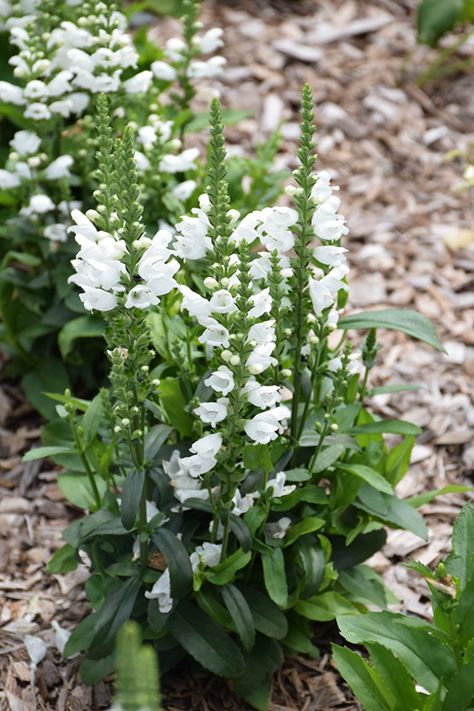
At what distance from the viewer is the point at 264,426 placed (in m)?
2.57

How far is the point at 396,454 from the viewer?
3426 millimetres

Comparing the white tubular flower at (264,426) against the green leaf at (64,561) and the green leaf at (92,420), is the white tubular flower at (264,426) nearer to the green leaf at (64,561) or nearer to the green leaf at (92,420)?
the green leaf at (92,420)

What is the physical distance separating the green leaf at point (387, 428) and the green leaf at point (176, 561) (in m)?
0.73

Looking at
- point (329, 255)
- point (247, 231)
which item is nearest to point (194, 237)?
point (247, 231)

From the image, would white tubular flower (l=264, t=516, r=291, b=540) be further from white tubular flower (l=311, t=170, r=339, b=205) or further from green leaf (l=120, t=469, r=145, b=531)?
white tubular flower (l=311, t=170, r=339, b=205)

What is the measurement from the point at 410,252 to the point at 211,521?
2609 mm

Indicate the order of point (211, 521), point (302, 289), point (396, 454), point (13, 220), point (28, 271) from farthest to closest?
1. point (28, 271)
2. point (13, 220)
3. point (396, 454)
4. point (211, 521)
5. point (302, 289)

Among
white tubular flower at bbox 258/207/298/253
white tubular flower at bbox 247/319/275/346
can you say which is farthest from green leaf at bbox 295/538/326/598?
white tubular flower at bbox 258/207/298/253

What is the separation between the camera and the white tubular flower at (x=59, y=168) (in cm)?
394

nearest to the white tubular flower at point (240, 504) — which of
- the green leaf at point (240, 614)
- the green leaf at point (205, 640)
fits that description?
the green leaf at point (240, 614)

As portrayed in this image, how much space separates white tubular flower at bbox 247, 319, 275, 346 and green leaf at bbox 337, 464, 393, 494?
727 mm

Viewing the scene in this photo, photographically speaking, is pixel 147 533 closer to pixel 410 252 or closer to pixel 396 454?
pixel 396 454

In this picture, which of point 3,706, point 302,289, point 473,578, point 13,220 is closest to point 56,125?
point 13,220

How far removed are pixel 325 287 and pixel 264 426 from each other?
45 cm
